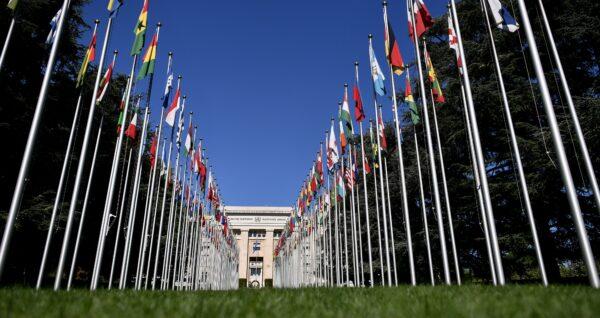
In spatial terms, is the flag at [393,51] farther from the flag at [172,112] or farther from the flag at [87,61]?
the flag at [87,61]

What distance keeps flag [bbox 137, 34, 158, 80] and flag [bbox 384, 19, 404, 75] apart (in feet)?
27.3

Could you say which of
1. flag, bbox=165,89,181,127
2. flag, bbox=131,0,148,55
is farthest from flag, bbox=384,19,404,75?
flag, bbox=165,89,181,127

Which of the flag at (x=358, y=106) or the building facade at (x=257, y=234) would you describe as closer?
the flag at (x=358, y=106)

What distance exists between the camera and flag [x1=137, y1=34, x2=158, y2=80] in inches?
558

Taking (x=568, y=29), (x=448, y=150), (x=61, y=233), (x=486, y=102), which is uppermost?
(x=568, y=29)

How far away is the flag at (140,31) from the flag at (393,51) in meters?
8.18

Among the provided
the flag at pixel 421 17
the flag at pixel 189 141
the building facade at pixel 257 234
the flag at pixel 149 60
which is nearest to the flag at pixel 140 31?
the flag at pixel 149 60

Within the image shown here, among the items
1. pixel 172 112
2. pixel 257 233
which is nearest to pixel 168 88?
pixel 172 112

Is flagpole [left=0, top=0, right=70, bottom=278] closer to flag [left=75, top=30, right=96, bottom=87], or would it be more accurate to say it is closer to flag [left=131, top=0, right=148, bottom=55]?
flag [left=75, top=30, right=96, bottom=87]

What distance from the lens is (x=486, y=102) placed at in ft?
64.2

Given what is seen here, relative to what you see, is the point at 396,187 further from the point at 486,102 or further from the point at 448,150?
the point at 486,102

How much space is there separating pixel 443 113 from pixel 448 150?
7.22 ft

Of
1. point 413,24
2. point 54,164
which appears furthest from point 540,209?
point 54,164

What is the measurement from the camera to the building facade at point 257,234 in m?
90.8
